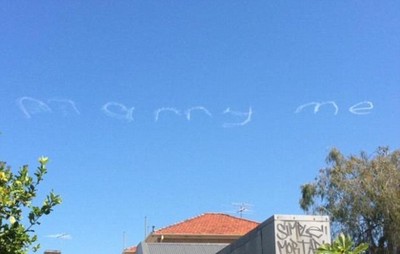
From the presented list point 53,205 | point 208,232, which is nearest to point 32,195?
point 53,205

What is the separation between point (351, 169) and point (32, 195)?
104ft

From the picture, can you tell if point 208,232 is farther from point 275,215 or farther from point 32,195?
point 32,195

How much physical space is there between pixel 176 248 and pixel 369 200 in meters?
13.0

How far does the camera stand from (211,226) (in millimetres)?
48406

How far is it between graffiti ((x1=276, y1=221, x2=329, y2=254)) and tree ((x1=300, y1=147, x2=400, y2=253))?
22.1 m

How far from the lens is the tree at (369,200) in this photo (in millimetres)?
33906

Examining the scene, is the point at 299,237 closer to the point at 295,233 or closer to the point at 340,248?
the point at 295,233

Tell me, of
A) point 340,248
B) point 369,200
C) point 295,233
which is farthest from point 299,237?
point 369,200

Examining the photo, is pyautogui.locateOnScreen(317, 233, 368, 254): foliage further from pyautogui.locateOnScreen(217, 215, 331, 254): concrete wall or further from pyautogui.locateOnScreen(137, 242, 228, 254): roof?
pyautogui.locateOnScreen(137, 242, 228, 254): roof

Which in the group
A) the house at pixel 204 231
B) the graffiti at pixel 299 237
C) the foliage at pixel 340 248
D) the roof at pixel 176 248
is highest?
the house at pixel 204 231

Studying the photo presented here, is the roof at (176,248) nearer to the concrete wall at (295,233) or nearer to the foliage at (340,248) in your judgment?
the concrete wall at (295,233)

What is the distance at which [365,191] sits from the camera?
34.6 m

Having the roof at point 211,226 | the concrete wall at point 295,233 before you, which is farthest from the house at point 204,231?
the concrete wall at point 295,233

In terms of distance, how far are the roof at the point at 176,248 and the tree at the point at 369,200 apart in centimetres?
794
